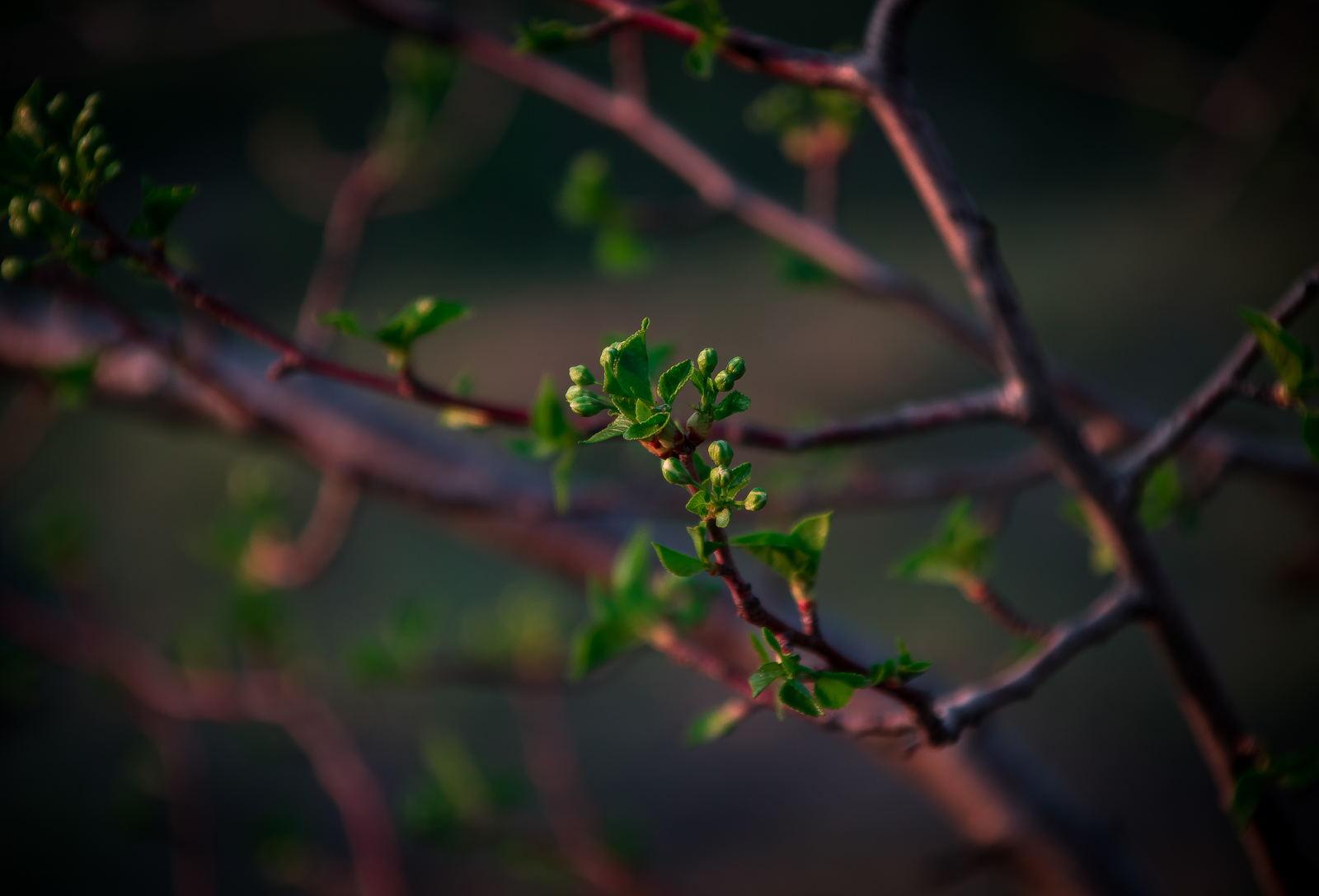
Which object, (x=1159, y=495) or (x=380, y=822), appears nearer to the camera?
(x=1159, y=495)

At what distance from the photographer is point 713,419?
0.45 feet

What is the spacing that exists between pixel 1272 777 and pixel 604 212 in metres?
0.38

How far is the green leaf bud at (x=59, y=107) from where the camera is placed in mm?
165

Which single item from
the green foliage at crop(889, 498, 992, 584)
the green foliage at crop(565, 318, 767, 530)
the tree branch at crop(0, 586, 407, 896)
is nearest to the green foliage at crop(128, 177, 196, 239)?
the green foliage at crop(565, 318, 767, 530)

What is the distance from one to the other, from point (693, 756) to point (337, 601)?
1.96ft

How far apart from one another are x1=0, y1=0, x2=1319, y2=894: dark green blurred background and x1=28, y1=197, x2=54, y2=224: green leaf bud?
1.70ft

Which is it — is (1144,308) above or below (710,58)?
above

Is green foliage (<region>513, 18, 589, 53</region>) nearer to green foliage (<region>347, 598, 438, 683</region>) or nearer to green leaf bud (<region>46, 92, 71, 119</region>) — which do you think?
green leaf bud (<region>46, 92, 71, 119</region>)

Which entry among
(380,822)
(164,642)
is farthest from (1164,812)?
(164,642)

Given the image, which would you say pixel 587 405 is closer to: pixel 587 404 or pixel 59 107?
pixel 587 404

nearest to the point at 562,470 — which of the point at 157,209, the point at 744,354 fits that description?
the point at 157,209

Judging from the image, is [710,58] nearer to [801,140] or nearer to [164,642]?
[801,140]

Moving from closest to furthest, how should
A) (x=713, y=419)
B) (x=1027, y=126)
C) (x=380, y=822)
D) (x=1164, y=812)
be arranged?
1. (x=713, y=419)
2. (x=380, y=822)
3. (x=1164, y=812)
4. (x=1027, y=126)

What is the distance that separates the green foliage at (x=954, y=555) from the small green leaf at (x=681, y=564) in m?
0.11
